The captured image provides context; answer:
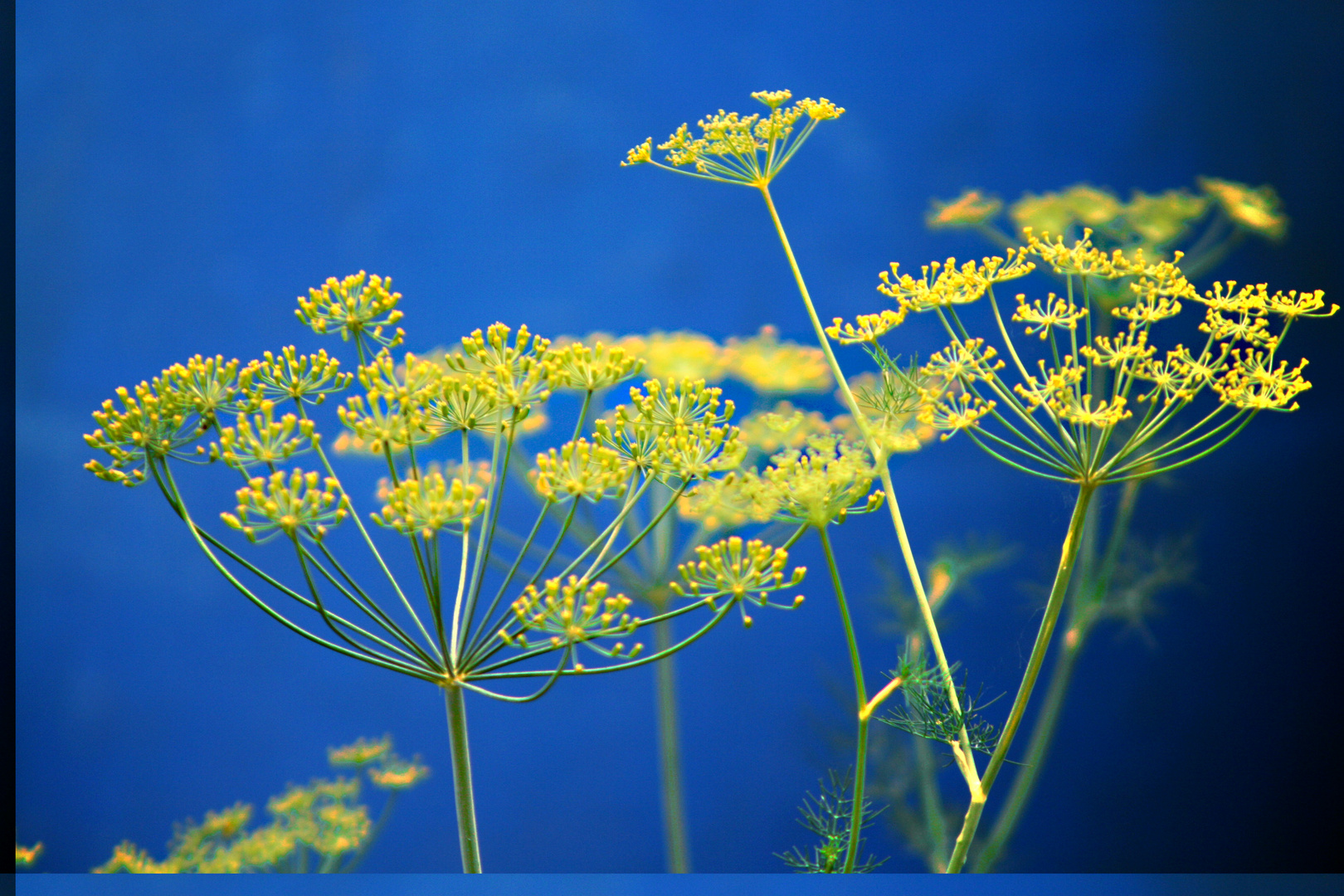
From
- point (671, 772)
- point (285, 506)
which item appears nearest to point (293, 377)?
point (285, 506)

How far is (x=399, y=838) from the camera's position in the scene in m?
1.71

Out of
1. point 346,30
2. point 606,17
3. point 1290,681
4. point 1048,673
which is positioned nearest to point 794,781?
point 1048,673

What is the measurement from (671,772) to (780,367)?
2.52 feet

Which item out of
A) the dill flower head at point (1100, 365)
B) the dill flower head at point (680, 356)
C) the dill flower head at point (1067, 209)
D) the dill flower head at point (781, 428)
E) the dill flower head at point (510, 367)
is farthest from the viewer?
the dill flower head at point (1067, 209)

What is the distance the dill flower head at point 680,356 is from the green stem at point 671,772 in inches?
20.9

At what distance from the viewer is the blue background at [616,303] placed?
1710mm

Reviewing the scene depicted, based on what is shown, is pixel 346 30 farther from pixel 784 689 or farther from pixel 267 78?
pixel 784 689

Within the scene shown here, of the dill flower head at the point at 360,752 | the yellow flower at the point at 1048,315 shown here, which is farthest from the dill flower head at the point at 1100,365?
the dill flower head at the point at 360,752

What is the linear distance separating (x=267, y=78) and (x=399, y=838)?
4.85 ft

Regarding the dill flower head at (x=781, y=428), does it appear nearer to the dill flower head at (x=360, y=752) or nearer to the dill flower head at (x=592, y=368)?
the dill flower head at (x=592, y=368)

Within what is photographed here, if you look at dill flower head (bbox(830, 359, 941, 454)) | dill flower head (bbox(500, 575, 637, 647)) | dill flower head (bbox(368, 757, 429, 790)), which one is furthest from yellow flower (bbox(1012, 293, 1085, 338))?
dill flower head (bbox(368, 757, 429, 790))

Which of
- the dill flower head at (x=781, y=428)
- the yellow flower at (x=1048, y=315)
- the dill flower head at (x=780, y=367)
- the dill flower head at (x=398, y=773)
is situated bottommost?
the dill flower head at (x=398, y=773)

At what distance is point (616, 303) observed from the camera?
5.75ft

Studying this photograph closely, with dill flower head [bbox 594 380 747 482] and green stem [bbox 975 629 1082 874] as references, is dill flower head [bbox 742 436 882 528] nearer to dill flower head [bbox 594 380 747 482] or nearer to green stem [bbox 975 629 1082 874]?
dill flower head [bbox 594 380 747 482]
